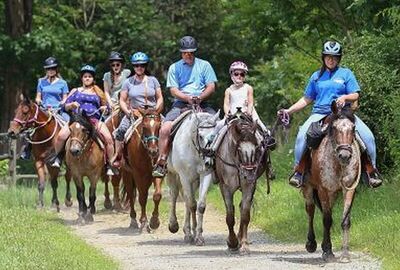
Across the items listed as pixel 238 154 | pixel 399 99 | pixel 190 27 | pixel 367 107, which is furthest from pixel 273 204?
pixel 190 27

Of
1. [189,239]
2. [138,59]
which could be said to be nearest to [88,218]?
[138,59]

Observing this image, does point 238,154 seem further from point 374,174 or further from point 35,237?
point 35,237

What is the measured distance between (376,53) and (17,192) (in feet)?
30.3

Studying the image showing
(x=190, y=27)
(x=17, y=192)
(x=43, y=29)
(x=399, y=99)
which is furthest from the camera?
(x=190, y=27)

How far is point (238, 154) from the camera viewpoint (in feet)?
54.8

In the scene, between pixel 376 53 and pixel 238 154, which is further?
pixel 376 53

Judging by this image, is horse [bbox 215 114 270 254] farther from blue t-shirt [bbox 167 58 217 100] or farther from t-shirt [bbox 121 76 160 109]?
t-shirt [bbox 121 76 160 109]

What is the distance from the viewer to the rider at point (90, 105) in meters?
A: 22.9

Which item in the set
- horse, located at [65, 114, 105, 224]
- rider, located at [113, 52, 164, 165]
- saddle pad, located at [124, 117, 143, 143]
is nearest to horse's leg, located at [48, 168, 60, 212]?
horse, located at [65, 114, 105, 224]

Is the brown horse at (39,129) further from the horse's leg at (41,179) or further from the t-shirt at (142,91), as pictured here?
the t-shirt at (142,91)

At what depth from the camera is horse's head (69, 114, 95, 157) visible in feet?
73.6

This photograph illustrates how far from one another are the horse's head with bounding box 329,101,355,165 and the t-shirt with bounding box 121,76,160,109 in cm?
592

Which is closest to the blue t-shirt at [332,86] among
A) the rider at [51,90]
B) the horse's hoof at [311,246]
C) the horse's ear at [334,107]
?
the horse's ear at [334,107]

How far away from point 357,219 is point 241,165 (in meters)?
2.62
